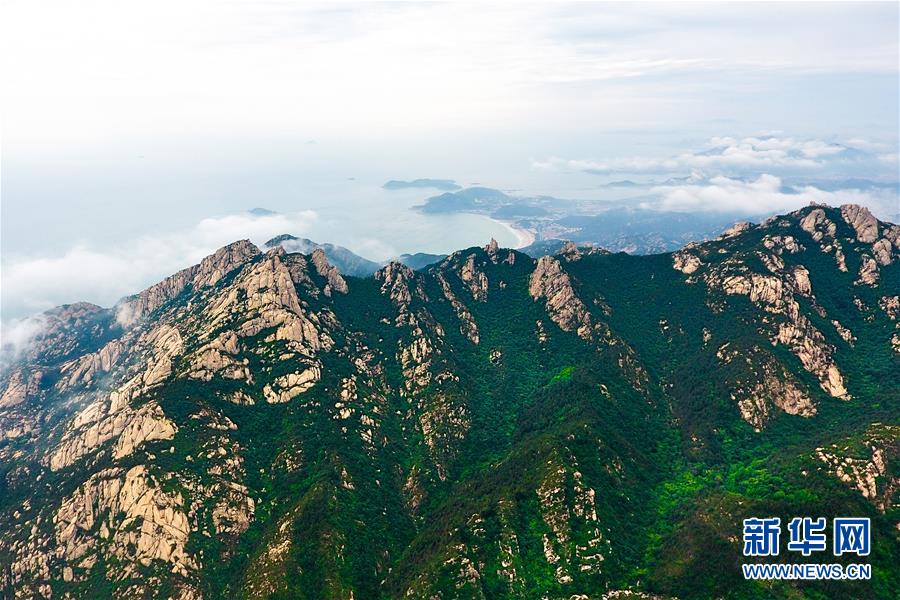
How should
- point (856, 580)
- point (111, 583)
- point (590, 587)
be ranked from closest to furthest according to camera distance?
point (856, 580) < point (590, 587) < point (111, 583)

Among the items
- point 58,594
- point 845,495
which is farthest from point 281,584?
point 845,495

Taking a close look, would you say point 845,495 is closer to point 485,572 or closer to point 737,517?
point 737,517

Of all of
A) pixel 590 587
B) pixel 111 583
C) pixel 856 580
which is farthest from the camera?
pixel 111 583

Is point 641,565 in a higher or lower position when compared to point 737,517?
lower

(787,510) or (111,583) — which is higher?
(787,510)

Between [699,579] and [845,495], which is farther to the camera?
[845,495]

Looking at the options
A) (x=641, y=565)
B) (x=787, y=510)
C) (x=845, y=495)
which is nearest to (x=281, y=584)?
(x=641, y=565)

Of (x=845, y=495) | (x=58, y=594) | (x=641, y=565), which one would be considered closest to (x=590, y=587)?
(x=641, y=565)

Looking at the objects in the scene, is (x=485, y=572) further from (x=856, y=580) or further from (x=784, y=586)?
(x=856, y=580)
